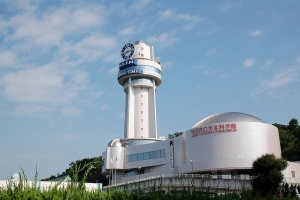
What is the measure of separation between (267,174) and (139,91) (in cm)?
4836

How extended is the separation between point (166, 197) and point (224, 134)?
46.6 meters

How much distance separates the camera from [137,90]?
3282 inches

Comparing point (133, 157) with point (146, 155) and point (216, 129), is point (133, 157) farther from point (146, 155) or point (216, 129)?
point (216, 129)

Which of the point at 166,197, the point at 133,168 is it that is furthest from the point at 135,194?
the point at 133,168

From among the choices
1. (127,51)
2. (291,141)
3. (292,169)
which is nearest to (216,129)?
(292,169)

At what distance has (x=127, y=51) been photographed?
85.8 meters

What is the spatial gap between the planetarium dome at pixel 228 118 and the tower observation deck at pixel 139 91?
71.6ft

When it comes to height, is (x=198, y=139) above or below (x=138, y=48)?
below

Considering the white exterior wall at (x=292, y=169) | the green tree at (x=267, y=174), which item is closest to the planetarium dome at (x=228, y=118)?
Answer: the white exterior wall at (x=292, y=169)

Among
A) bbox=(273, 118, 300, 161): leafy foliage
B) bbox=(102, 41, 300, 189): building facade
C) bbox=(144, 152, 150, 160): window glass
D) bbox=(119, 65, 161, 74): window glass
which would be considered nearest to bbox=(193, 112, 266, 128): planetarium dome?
bbox=(102, 41, 300, 189): building facade

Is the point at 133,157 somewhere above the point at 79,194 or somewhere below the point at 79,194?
above

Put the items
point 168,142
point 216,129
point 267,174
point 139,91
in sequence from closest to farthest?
point 267,174
point 216,129
point 168,142
point 139,91

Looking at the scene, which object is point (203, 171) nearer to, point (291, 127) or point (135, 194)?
point (291, 127)

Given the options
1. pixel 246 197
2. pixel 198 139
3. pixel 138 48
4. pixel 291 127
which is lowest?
pixel 246 197
